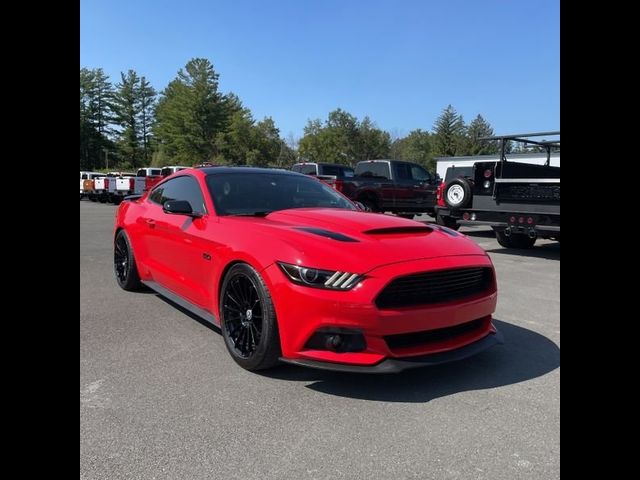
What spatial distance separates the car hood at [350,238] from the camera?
305cm

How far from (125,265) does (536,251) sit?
26.7 feet

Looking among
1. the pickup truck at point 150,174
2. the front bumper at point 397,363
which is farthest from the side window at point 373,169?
the pickup truck at point 150,174

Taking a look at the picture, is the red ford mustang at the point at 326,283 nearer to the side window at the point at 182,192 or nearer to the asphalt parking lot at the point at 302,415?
the side window at the point at 182,192

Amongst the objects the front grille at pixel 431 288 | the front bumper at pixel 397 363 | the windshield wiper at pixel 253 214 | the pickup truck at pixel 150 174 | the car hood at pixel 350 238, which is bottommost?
the front bumper at pixel 397 363

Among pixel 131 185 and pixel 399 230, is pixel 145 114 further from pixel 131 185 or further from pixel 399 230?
pixel 399 230

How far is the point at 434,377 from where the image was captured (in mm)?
3354

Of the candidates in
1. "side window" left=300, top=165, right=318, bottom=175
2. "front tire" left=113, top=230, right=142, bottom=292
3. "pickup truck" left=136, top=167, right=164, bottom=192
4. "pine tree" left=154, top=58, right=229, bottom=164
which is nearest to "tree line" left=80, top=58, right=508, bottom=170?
"pine tree" left=154, top=58, right=229, bottom=164

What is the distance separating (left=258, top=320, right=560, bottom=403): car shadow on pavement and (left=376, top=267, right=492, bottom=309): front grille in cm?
57

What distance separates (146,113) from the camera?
267ft

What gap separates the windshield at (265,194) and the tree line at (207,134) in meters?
57.4

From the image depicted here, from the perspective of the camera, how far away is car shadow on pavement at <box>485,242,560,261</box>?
31.2 feet
